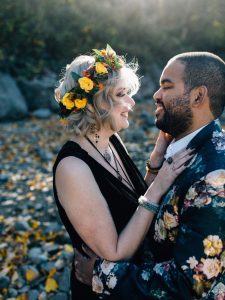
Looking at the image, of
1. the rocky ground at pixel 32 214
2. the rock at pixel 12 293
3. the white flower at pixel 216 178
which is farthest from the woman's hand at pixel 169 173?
the rock at pixel 12 293

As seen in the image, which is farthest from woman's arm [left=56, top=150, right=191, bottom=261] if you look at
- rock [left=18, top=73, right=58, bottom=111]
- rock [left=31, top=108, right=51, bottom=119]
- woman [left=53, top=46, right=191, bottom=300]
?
rock [left=18, top=73, right=58, bottom=111]

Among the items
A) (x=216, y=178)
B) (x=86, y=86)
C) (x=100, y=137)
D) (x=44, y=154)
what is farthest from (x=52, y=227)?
(x=216, y=178)

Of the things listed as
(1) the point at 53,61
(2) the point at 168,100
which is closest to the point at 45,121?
(1) the point at 53,61

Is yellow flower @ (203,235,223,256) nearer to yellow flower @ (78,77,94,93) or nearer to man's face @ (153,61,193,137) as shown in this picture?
man's face @ (153,61,193,137)

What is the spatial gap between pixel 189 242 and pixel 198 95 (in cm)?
97

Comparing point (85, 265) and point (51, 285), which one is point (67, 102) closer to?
point (85, 265)

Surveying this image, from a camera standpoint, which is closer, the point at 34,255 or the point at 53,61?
the point at 34,255

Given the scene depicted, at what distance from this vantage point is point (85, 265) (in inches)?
111

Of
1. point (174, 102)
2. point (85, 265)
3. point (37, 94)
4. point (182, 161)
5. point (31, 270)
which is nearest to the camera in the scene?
point (182, 161)

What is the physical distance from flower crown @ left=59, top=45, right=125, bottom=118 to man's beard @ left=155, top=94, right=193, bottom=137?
1.69ft

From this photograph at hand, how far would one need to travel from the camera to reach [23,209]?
6469mm

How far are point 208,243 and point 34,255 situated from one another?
3.40 meters

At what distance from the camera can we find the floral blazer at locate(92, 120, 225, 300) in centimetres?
225

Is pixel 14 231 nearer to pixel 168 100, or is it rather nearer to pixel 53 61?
pixel 168 100
